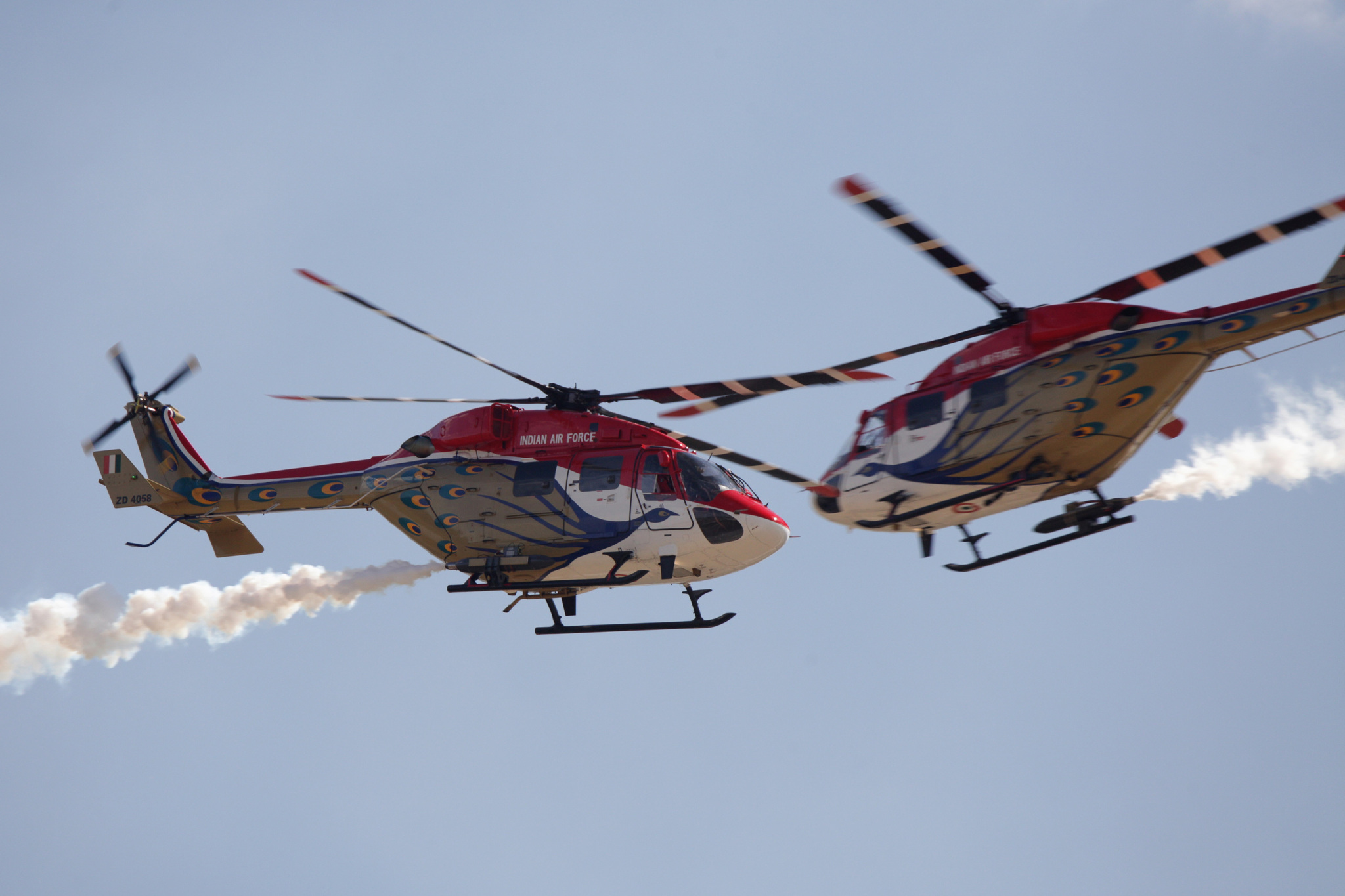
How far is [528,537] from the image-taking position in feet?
62.1

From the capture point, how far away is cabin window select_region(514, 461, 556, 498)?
62.1 feet

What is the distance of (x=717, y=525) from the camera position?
1827cm

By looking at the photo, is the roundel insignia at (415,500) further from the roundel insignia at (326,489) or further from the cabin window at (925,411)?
the cabin window at (925,411)

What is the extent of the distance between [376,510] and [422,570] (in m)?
1.34

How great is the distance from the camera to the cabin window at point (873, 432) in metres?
19.0

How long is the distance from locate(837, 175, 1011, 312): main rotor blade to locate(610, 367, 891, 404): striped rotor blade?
1593mm

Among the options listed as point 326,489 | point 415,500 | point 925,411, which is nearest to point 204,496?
point 326,489

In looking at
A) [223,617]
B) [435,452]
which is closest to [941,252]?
[435,452]

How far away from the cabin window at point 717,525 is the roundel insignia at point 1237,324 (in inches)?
258

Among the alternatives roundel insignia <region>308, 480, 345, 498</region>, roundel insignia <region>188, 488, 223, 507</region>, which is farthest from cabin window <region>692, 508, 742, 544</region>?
roundel insignia <region>188, 488, 223, 507</region>

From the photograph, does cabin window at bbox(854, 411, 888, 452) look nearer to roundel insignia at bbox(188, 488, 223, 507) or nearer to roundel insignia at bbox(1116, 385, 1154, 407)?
roundel insignia at bbox(1116, 385, 1154, 407)

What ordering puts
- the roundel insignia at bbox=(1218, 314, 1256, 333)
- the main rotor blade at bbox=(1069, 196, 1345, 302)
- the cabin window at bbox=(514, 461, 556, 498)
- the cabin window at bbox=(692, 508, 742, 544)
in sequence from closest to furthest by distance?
the main rotor blade at bbox=(1069, 196, 1345, 302), the roundel insignia at bbox=(1218, 314, 1256, 333), the cabin window at bbox=(692, 508, 742, 544), the cabin window at bbox=(514, 461, 556, 498)

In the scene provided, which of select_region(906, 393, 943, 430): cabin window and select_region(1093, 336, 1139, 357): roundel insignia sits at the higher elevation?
select_region(906, 393, 943, 430): cabin window

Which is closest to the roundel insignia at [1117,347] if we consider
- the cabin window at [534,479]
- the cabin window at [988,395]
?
the cabin window at [988,395]
